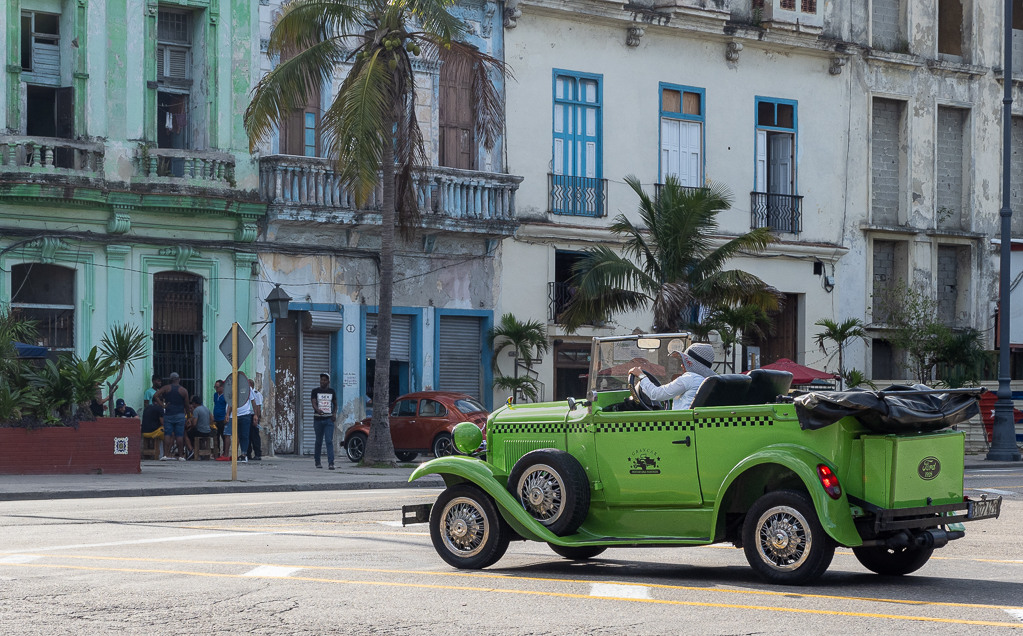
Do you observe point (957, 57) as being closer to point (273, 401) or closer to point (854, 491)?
point (273, 401)

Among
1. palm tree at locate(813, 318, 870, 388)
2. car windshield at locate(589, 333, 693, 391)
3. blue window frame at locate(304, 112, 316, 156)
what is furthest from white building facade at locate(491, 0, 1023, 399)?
car windshield at locate(589, 333, 693, 391)

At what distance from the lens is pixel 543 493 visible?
35.3 ft

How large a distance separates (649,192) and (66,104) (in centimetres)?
1355

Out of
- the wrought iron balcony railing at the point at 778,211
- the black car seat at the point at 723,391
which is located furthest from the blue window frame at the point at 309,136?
the black car seat at the point at 723,391

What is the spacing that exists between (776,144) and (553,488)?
2887 centimetres

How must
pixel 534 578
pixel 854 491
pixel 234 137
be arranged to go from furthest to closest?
pixel 234 137 → pixel 534 578 → pixel 854 491

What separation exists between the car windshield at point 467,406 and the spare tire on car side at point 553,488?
17918 mm

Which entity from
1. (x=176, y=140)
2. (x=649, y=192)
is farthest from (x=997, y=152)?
(x=176, y=140)

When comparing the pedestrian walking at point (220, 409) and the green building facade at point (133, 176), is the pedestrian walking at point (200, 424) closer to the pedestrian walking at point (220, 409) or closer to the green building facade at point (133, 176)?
the pedestrian walking at point (220, 409)

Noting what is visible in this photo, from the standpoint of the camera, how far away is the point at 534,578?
34.5 ft

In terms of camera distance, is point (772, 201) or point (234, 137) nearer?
point (234, 137)

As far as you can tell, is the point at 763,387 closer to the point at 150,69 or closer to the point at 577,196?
the point at 150,69

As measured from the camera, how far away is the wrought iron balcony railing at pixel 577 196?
3453cm

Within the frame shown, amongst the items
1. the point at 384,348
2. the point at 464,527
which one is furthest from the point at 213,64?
the point at 464,527
